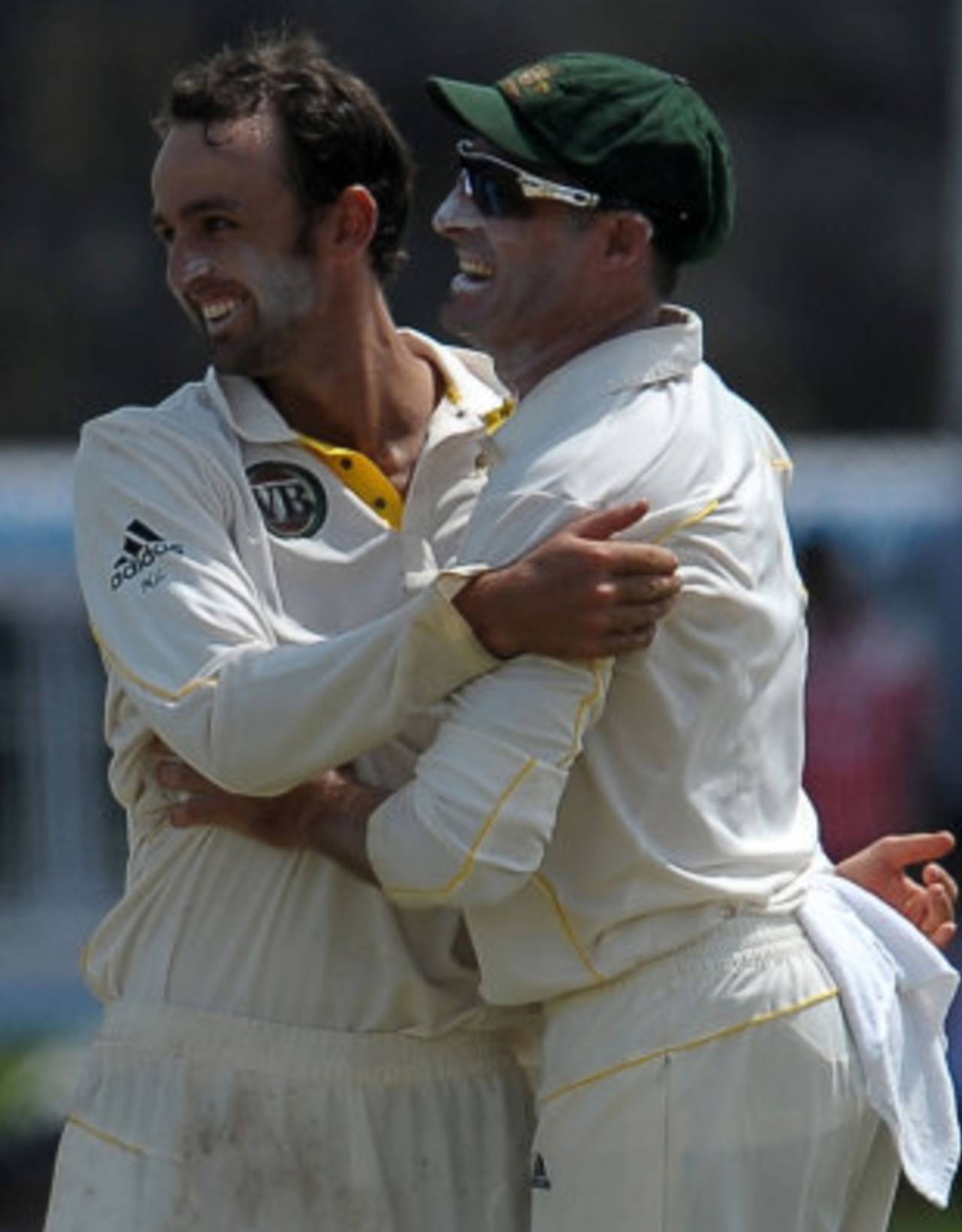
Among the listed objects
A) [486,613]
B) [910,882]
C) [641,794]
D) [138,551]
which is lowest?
[910,882]

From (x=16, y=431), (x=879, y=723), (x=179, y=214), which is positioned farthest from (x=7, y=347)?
(x=179, y=214)

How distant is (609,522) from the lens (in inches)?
175

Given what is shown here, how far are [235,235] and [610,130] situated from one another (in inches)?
22.3

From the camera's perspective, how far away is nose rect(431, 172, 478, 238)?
469 cm

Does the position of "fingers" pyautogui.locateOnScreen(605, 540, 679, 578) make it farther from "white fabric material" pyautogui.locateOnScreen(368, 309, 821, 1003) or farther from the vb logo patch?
the vb logo patch

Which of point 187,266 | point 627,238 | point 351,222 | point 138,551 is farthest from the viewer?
point 351,222

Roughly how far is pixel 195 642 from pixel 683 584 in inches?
24.1

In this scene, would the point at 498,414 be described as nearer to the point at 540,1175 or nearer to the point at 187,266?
the point at 187,266

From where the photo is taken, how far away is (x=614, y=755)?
14.9 feet

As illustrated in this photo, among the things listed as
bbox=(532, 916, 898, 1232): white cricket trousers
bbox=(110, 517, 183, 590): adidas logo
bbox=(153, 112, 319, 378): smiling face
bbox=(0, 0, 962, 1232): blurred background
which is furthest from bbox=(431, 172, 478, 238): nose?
bbox=(0, 0, 962, 1232): blurred background

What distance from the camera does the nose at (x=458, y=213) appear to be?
15.4 ft

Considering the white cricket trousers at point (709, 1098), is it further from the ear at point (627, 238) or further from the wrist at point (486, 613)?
the ear at point (627, 238)

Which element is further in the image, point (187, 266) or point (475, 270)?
point (187, 266)

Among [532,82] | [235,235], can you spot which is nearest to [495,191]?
[532,82]
